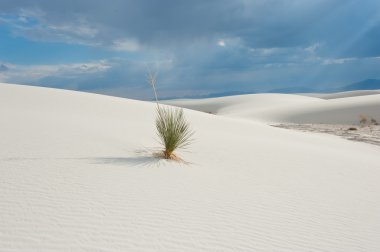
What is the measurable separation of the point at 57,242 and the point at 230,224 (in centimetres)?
161

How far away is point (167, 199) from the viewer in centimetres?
399

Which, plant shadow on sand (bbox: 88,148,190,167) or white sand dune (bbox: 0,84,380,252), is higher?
plant shadow on sand (bbox: 88,148,190,167)

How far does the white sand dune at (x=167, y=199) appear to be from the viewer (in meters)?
3.00

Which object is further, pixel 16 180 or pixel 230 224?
pixel 16 180

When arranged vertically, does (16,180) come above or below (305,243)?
above

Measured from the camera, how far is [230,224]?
3.49 metres

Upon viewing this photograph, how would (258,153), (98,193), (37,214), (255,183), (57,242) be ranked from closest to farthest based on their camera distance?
(57,242) → (37,214) → (98,193) → (255,183) → (258,153)

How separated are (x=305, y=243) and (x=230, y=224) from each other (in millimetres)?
712

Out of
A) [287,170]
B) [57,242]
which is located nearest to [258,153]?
[287,170]

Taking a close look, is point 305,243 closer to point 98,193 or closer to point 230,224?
point 230,224

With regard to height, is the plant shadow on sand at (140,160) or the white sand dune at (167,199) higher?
the plant shadow on sand at (140,160)

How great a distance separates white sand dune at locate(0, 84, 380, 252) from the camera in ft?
9.84

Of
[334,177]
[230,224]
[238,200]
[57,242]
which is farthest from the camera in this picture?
[334,177]

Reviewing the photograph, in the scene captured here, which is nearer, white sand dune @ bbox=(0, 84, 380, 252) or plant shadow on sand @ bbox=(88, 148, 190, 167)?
white sand dune @ bbox=(0, 84, 380, 252)
